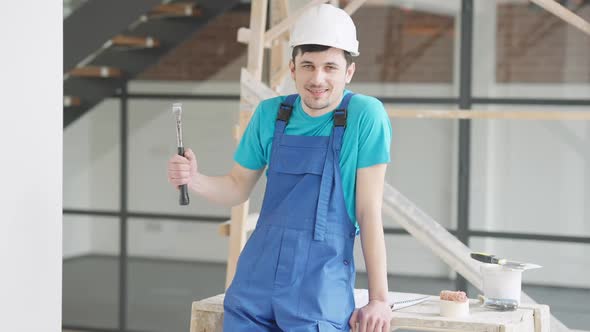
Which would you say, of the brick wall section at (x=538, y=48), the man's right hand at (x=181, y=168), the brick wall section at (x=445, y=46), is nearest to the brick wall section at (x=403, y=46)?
the brick wall section at (x=445, y=46)

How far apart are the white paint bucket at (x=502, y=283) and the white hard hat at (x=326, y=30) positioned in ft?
2.84

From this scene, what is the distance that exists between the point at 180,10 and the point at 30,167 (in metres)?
3.75

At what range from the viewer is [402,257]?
5848 mm

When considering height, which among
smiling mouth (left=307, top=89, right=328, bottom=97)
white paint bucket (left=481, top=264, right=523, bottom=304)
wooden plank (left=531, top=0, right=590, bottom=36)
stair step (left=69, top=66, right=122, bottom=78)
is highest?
wooden plank (left=531, top=0, right=590, bottom=36)

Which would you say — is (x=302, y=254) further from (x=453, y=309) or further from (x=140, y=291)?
(x=140, y=291)

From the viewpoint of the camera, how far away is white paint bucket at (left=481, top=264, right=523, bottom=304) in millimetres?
3049

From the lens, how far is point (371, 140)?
8.77ft

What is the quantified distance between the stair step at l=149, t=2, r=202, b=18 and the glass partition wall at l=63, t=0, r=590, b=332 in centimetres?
19

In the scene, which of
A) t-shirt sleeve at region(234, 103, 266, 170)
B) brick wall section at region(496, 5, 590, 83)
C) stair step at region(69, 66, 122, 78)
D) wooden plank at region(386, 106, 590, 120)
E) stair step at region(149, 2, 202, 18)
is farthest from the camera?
stair step at region(69, 66, 122, 78)

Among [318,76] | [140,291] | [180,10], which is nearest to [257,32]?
[180,10]

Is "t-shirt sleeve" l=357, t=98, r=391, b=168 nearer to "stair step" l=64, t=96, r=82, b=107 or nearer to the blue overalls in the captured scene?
Answer: the blue overalls

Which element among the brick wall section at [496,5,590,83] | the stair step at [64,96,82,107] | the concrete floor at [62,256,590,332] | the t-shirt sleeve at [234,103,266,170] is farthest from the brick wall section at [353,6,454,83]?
the t-shirt sleeve at [234,103,266,170]

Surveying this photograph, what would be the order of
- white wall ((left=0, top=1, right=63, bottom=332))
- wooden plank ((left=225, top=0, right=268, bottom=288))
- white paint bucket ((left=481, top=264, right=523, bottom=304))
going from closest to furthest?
white wall ((left=0, top=1, right=63, bottom=332)) → white paint bucket ((left=481, top=264, right=523, bottom=304)) → wooden plank ((left=225, top=0, right=268, bottom=288))

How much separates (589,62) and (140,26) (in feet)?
9.07
